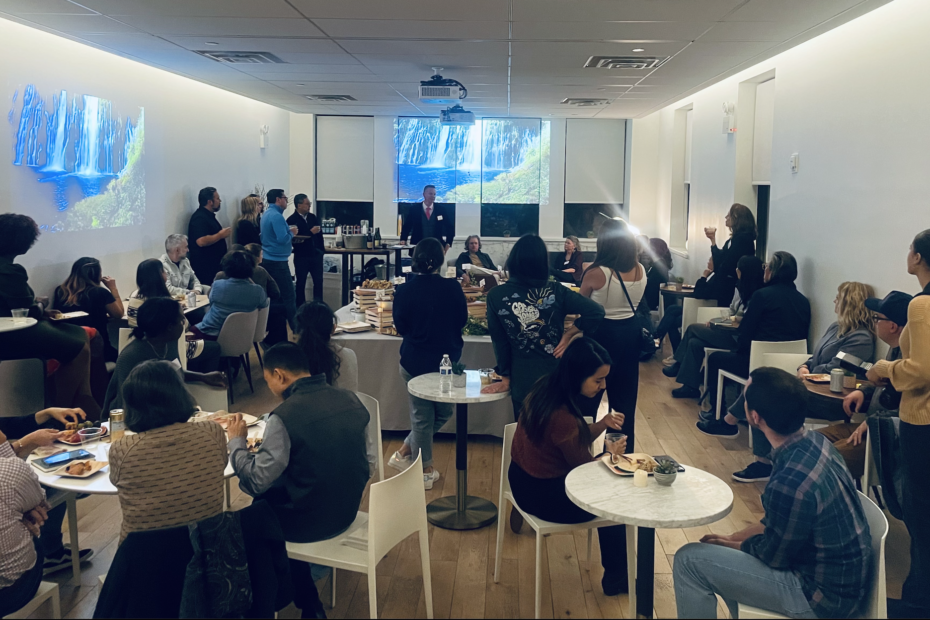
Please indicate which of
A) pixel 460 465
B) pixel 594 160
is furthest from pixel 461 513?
pixel 594 160

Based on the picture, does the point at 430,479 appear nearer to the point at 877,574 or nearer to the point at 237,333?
the point at 237,333

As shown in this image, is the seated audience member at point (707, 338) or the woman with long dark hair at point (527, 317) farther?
the seated audience member at point (707, 338)

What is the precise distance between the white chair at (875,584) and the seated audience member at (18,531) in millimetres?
2470

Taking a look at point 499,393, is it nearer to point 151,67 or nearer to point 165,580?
point 165,580

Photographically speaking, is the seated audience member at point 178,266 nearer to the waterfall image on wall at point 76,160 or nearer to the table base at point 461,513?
the waterfall image on wall at point 76,160

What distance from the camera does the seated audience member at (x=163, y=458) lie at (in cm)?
262

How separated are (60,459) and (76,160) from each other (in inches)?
166

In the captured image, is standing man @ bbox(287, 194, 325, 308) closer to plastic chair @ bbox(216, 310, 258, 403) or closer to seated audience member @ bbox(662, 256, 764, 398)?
plastic chair @ bbox(216, 310, 258, 403)

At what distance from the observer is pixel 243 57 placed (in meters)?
6.46

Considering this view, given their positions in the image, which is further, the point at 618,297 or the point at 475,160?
the point at 475,160

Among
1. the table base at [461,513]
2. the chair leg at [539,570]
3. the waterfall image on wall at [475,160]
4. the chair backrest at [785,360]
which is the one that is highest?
the waterfall image on wall at [475,160]

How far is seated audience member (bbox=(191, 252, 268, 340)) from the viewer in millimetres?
6262

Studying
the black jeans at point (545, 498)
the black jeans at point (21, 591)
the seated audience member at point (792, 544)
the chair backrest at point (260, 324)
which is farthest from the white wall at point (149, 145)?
the seated audience member at point (792, 544)

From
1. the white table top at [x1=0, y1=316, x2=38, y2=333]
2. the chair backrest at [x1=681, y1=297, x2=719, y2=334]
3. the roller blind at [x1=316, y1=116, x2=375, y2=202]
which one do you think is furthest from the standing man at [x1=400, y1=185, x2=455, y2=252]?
the white table top at [x1=0, y1=316, x2=38, y2=333]
